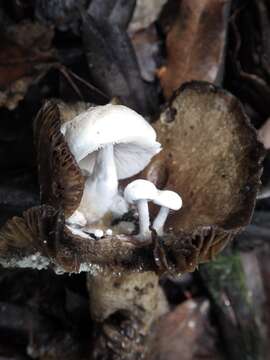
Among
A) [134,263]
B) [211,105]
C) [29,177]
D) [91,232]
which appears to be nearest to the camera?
[134,263]

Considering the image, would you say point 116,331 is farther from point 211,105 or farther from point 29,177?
point 211,105

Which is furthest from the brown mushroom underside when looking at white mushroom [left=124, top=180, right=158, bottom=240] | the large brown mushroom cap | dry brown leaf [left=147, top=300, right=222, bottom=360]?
dry brown leaf [left=147, top=300, right=222, bottom=360]

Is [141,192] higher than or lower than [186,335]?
higher

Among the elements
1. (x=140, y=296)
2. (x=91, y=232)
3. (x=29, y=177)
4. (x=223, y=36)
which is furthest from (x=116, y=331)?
(x=223, y=36)

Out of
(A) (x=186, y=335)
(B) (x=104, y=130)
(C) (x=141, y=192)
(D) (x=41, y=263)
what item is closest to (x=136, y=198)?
(C) (x=141, y=192)

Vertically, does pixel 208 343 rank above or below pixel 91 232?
below

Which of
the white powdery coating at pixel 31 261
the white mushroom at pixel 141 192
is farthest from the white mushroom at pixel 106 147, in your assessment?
the white powdery coating at pixel 31 261

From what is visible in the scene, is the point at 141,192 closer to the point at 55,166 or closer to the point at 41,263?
the point at 55,166
